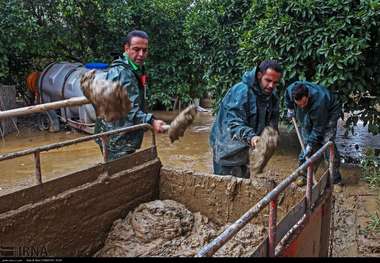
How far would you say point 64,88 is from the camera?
8.58 m

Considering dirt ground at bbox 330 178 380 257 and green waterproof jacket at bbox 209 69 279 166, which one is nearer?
green waterproof jacket at bbox 209 69 279 166

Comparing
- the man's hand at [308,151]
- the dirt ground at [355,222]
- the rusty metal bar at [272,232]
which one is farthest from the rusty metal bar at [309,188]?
the man's hand at [308,151]

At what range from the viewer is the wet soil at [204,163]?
159 inches

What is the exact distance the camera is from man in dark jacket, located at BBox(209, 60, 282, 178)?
3.29 meters

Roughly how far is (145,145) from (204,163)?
171 cm

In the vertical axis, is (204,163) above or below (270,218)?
below

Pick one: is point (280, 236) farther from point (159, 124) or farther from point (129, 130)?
point (129, 130)

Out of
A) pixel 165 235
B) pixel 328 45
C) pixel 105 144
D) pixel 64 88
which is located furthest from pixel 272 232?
pixel 64 88

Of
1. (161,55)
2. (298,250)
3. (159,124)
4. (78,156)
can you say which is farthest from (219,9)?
(298,250)

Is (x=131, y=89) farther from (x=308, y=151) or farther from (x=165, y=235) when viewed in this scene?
(x=308, y=151)

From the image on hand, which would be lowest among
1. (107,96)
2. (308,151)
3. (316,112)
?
(308,151)

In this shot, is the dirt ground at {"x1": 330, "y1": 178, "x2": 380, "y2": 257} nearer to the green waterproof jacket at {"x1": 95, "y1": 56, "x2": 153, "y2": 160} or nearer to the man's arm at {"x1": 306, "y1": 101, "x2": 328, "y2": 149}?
the man's arm at {"x1": 306, "y1": 101, "x2": 328, "y2": 149}

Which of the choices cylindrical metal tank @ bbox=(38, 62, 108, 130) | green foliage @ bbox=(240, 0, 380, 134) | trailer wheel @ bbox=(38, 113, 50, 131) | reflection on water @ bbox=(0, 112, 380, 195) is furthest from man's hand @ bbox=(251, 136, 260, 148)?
trailer wheel @ bbox=(38, 113, 50, 131)

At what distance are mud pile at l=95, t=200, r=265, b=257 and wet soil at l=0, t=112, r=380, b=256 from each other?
1020 millimetres
